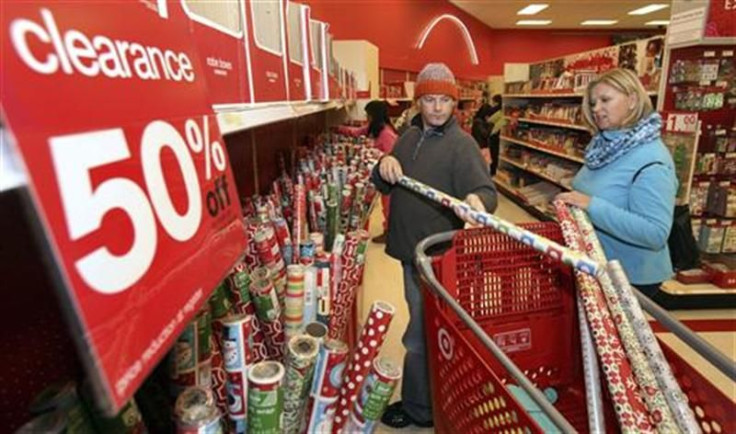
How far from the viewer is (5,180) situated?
29 centimetres

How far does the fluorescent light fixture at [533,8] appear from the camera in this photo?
1116 centimetres

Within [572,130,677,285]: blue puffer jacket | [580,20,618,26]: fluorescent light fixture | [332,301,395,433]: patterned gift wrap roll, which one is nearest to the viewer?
[332,301,395,433]: patterned gift wrap roll

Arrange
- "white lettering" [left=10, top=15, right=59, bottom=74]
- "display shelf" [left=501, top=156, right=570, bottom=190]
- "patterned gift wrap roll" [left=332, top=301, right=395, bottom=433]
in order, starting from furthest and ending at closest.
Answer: "display shelf" [left=501, top=156, right=570, bottom=190] < "patterned gift wrap roll" [left=332, top=301, right=395, bottom=433] < "white lettering" [left=10, top=15, right=59, bottom=74]

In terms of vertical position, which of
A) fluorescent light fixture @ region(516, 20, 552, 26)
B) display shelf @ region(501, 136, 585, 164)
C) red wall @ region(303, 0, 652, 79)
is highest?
fluorescent light fixture @ region(516, 20, 552, 26)

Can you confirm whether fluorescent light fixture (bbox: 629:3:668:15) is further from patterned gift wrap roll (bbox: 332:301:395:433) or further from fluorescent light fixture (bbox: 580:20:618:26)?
patterned gift wrap roll (bbox: 332:301:395:433)

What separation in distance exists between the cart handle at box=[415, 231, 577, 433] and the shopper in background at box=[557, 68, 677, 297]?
63 cm

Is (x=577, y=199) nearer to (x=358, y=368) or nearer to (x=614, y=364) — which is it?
(x=614, y=364)

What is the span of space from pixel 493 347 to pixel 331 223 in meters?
1.07

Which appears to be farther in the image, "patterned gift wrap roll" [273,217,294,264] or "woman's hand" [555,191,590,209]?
"woman's hand" [555,191,590,209]

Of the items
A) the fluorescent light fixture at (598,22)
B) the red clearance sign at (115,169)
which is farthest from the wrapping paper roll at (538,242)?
the fluorescent light fixture at (598,22)

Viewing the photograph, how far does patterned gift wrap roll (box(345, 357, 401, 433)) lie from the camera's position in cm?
80

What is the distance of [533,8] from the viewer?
11.6 m

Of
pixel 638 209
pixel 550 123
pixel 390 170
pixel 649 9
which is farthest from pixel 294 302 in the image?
pixel 649 9

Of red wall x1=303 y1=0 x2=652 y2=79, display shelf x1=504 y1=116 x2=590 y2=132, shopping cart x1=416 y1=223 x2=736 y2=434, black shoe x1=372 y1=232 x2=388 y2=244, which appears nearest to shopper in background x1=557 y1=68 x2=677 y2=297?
shopping cart x1=416 y1=223 x2=736 y2=434
